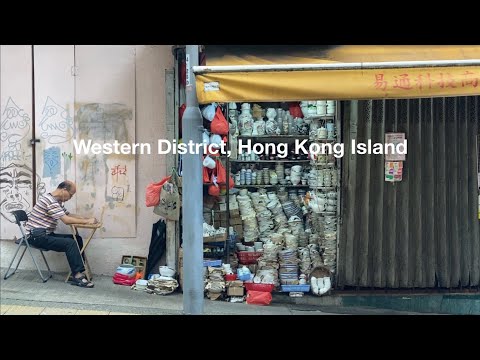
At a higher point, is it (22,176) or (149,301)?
(22,176)

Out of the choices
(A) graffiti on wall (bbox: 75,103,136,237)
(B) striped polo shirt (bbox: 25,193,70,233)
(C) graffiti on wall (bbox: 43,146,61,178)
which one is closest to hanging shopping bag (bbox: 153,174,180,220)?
(A) graffiti on wall (bbox: 75,103,136,237)

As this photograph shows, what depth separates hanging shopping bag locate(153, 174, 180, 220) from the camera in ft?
24.6

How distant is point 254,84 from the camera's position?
5516mm

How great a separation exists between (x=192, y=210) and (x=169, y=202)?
2.17 metres

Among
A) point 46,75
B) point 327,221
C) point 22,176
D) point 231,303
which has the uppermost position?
point 46,75

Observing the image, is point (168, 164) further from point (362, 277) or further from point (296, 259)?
point (362, 277)

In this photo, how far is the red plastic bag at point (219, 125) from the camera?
750 centimetres

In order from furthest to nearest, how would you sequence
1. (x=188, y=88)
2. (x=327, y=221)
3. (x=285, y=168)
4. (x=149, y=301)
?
(x=285, y=168)
(x=327, y=221)
(x=149, y=301)
(x=188, y=88)

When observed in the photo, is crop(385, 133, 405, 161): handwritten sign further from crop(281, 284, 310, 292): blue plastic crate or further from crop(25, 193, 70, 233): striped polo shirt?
crop(25, 193, 70, 233): striped polo shirt

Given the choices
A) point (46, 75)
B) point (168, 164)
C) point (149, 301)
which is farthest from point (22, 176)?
point (149, 301)

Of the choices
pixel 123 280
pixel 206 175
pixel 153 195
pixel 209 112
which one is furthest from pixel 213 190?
pixel 123 280

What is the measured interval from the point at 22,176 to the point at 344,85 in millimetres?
4684

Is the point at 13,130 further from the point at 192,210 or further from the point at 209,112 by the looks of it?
the point at 192,210

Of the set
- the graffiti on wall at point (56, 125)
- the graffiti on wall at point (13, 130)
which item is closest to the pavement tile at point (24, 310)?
the graffiti on wall at point (13, 130)
